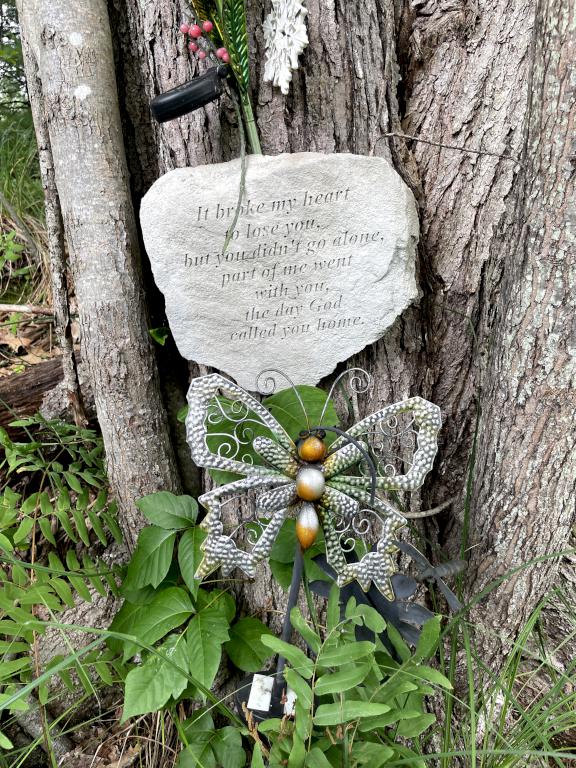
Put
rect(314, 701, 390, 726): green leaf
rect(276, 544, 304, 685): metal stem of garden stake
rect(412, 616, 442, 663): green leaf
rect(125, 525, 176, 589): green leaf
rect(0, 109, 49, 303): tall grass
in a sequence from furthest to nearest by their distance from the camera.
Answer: rect(0, 109, 49, 303): tall grass
rect(125, 525, 176, 589): green leaf
rect(276, 544, 304, 685): metal stem of garden stake
rect(412, 616, 442, 663): green leaf
rect(314, 701, 390, 726): green leaf

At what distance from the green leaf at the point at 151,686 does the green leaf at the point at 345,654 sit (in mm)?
437

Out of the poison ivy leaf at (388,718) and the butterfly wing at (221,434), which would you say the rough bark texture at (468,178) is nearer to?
the butterfly wing at (221,434)

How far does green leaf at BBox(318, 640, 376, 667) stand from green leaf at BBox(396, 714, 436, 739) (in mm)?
184

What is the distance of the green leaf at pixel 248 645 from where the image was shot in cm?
166

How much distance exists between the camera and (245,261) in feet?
5.06

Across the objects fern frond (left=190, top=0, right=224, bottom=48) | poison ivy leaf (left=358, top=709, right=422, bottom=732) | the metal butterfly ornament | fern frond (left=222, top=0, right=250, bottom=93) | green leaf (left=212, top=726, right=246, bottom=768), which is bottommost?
green leaf (left=212, top=726, right=246, bottom=768)

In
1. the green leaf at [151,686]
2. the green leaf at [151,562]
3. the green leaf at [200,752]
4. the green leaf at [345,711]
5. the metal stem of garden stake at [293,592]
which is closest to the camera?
the green leaf at [345,711]

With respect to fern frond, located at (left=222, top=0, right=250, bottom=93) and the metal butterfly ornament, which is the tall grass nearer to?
fern frond, located at (left=222, top=0, right=250, bottom=93)

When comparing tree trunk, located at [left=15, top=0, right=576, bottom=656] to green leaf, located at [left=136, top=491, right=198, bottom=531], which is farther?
green leaf, located at [left=136, top=491, right=198, bottom=531]

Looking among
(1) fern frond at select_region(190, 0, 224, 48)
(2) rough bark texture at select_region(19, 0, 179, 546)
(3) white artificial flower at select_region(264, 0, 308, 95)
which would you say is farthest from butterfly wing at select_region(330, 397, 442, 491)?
(1) fern frond at select_region(190, 0, 224, 48)

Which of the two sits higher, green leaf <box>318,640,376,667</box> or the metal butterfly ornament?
the metal butterfly ornament

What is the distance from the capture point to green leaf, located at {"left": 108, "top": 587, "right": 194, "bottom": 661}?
1.57 meters

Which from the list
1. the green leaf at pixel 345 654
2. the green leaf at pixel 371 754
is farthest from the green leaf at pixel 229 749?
the green leaf at pixel 345 654

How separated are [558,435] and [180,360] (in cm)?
112
